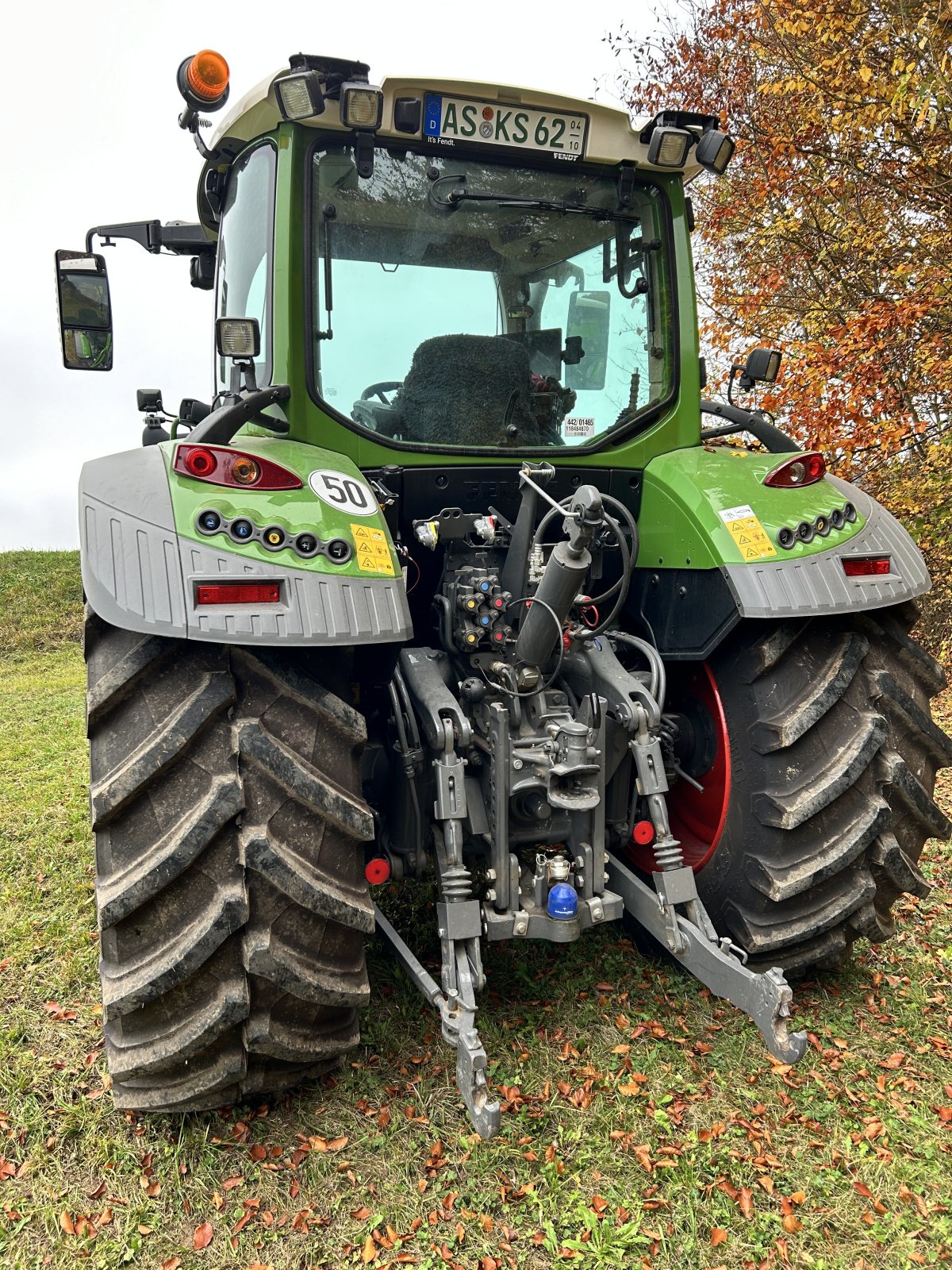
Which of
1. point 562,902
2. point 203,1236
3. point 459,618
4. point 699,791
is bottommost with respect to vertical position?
point 203,1236

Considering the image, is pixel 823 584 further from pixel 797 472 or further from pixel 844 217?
pixel 844 217

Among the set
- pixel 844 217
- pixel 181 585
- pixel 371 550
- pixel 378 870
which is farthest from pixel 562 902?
pixel 844 217

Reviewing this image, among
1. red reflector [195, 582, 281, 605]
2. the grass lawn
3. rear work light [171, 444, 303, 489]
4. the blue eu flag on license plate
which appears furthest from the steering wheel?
the grass lawn

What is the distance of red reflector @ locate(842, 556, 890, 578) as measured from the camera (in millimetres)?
2695

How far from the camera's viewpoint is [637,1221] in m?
2.11

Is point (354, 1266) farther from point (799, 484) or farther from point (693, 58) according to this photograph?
point (693, 58)

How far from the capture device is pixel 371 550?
234 centimetres

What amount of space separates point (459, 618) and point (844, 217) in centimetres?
744

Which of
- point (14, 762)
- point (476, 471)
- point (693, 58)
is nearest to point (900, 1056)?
point (476, 471)

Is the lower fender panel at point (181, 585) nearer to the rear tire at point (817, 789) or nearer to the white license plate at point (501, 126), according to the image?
the rear tire at point (817, 789)

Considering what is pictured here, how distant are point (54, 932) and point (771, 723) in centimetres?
274

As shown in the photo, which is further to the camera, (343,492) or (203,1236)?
(343,492)

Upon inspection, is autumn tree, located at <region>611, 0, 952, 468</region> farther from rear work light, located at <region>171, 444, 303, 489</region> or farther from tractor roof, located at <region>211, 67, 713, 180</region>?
rear work light, located at <region>171, 444, 303, 489</region>

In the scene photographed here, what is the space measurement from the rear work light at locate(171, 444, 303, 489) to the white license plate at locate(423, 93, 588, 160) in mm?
1186
